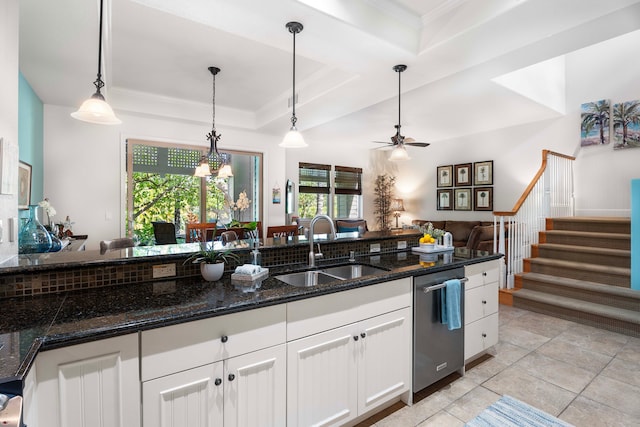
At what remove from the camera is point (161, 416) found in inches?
47.7

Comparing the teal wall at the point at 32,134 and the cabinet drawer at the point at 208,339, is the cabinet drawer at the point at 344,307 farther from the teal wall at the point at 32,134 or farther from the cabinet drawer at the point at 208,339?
the teal wall at the point at 32,134

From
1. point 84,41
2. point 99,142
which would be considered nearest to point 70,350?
point 84,41

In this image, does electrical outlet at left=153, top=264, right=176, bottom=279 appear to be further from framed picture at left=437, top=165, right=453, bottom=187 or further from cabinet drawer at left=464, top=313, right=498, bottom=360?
framed picture at left=437, top=165, right=453, bottom=187

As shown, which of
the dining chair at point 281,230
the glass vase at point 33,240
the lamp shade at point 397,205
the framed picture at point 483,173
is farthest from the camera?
the lamp shade at point 397,205

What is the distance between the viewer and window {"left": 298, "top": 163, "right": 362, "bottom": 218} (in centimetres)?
727

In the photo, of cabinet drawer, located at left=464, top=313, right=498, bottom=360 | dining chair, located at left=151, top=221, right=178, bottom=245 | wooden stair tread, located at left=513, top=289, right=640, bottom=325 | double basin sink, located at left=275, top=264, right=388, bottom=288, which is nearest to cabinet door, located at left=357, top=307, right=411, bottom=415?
double basin sink, located at left=275, top=264, right=388, bottom=288

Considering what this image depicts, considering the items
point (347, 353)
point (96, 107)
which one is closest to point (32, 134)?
point (96, 107)

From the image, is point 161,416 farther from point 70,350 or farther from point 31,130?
point 31,130

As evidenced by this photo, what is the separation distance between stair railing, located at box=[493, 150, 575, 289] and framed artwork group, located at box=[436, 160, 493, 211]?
54.2 inches

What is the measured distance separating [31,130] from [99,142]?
93 centimetres

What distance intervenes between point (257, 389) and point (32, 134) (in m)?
4.23

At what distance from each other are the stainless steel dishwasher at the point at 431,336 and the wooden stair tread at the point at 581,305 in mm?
2184

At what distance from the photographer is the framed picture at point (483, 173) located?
21.4ft

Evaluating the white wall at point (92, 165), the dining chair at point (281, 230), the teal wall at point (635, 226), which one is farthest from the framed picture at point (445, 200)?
the teal wall at point (635, 226)
